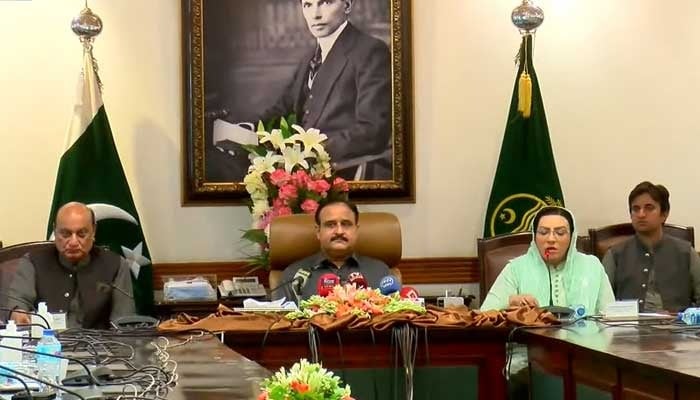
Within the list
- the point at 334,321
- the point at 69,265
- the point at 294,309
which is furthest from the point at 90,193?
the point at 334,321

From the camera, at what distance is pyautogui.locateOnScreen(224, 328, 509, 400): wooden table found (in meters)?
3.35

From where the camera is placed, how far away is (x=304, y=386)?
67.4 inches

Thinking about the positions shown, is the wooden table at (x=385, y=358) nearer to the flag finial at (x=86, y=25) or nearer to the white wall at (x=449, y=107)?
the white wall at (x=449, y=107)

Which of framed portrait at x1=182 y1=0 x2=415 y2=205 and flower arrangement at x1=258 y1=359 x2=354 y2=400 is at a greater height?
framed portrait at x1=182 y1=0 x2=415 y2=205

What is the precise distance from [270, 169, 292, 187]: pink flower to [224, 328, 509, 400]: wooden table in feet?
4.64

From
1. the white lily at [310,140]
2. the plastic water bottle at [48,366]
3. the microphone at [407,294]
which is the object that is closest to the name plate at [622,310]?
the microphone at [407,294]

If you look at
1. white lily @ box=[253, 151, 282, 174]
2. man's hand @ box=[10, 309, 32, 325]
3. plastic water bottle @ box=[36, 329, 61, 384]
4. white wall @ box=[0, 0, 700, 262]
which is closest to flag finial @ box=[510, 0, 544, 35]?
white wall @ box=[0, 0, 700, 262]

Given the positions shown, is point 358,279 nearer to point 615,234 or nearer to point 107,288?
point 107,288

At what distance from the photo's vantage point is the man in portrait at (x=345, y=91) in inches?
205

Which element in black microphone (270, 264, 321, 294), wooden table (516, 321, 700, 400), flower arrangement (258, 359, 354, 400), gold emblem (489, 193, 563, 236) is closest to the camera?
flower arrangement (258, 359, 354, 400)

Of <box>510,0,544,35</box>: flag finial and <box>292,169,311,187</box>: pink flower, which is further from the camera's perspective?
<box>510,0,544,35</box>: flag finial

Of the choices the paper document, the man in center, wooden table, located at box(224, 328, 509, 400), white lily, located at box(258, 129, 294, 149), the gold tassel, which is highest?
the gold tassel

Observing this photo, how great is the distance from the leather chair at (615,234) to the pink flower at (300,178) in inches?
60.5

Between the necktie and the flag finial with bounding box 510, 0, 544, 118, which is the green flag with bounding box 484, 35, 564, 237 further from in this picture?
the necktie
